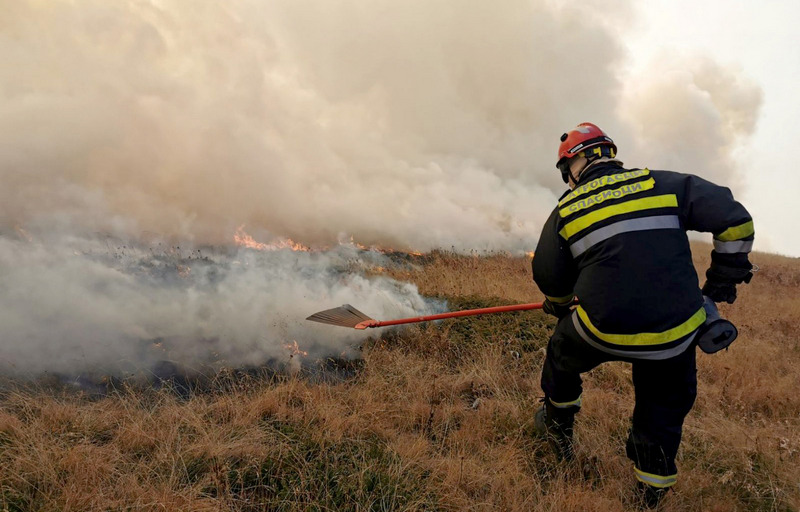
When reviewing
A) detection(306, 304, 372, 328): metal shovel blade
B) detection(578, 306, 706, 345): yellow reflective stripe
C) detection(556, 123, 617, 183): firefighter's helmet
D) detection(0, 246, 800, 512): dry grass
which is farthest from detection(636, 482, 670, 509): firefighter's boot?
detection(306, 304, 372, 328): metal shovel blade

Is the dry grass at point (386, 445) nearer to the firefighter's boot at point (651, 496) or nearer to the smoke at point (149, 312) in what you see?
the firefighter's boot at point (651, 496)

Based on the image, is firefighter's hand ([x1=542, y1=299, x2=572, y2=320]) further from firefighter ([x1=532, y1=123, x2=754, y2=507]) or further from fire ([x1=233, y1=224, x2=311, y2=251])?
fire ([x1=233, y1=224, x2=311, y2=251])

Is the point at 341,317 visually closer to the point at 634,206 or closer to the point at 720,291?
the point at 634,206

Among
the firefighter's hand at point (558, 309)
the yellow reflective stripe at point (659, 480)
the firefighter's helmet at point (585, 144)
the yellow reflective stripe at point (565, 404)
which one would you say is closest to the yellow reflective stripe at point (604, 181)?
the firefighter's helmet at point (585, 144)

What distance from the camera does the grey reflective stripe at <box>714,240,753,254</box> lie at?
261 centimetres

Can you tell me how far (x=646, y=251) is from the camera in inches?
97.3

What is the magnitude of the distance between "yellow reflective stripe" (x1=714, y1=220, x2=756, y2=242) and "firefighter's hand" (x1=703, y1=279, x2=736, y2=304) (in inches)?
15.9

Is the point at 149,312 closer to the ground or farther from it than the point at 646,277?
closer to the ground

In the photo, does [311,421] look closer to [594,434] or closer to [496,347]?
[594,434]

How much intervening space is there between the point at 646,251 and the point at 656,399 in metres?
1.06

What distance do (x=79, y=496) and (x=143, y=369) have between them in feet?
8.32

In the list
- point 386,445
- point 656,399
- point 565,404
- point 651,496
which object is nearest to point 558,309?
point 565,404

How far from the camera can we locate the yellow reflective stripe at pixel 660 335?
2469 millimetres

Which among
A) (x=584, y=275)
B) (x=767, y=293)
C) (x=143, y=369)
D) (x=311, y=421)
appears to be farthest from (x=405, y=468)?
(x=767, y=293)
